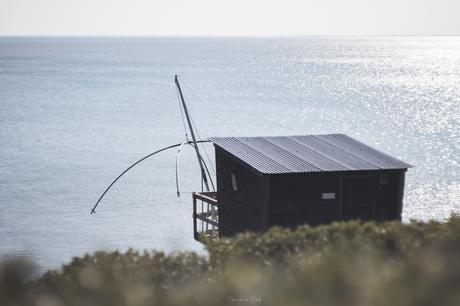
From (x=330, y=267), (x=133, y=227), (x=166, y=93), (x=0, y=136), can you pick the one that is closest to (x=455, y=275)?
(x=330, y=267)

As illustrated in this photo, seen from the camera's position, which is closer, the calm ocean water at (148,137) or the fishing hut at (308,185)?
the fishing hut at (308,185)

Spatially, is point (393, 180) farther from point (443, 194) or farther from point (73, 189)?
point (73, 189)

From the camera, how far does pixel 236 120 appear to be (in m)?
109

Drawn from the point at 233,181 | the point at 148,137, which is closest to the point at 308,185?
the point at 233,181

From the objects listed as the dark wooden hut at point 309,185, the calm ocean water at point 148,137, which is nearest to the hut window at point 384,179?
the dark wooden hut at point 309,185

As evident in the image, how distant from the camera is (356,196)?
29422 mm

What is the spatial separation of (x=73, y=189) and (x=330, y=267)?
5667 centimetres

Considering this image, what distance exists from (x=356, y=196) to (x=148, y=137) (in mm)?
65290

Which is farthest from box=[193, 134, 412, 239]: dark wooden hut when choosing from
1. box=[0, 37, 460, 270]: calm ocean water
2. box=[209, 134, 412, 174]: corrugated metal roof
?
box=[0, 37, 460, 270]: calm ocean water

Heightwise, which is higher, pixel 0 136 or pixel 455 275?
pixel 455 275

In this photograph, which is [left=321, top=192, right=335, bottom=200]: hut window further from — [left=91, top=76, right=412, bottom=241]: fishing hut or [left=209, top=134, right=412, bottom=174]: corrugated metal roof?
[left=209, top=134, right=412, bottom=174]: corrugated metal roof

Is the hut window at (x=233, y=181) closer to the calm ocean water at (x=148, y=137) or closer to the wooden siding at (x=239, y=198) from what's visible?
the wooden siding at (x=239, y=198)

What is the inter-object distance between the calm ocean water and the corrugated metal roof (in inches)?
355

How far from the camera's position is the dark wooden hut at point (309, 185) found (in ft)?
94.4
